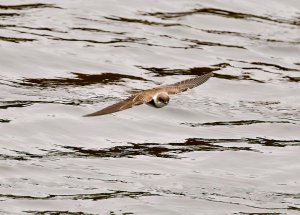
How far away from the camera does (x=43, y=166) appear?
12523mm

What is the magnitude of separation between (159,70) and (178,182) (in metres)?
3.67

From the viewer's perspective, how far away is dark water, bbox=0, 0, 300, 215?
12062 millimetres

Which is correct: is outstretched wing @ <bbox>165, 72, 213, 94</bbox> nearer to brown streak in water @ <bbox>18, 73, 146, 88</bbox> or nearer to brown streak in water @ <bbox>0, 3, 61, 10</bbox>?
brown streak in water @ <bbox>18, 73, 146, 88</bbox>

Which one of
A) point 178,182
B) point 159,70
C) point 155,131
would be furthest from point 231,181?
point 159,70

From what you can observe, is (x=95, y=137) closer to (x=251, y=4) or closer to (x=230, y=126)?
(x=230, y=126)

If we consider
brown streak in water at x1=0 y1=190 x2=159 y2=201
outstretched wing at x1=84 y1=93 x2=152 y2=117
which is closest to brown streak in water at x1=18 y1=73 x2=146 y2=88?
brown streak in water at x1=0 y1=190 x2=159 y2=201

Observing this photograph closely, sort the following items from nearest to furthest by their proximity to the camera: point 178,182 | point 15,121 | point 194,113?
point 178,182, point 15,121, point 194,113

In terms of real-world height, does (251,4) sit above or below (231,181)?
above

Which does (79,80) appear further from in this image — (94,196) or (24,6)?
(94,196)

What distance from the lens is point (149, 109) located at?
14758 mm

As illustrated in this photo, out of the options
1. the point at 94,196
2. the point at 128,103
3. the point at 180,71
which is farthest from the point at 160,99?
the point at 180,71

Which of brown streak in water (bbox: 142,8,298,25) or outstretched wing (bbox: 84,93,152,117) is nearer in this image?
outstretched wing (bbox: 84,93,152,117)

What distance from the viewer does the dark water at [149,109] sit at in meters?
12.1

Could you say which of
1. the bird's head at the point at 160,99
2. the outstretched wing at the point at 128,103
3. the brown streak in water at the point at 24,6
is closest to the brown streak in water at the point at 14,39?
the brown streak in water at the point at 24,6
